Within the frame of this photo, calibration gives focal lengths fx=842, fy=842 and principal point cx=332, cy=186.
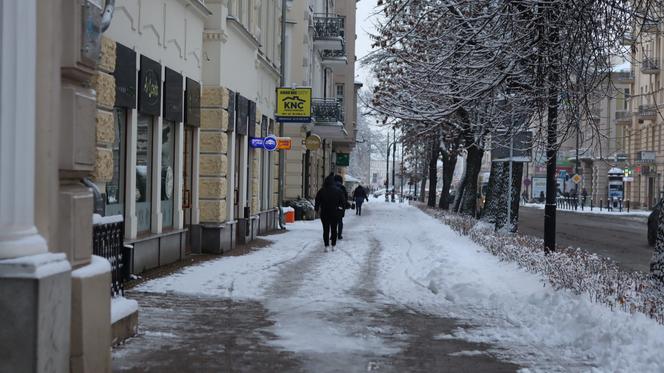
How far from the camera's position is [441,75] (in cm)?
1502

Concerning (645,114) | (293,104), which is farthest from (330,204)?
(645,114)

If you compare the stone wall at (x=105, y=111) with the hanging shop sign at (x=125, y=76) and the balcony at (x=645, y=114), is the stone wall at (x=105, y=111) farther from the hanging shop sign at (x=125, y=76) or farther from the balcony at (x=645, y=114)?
the balcony at (x=645, y=114)

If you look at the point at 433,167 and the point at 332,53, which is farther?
the point at 433,167

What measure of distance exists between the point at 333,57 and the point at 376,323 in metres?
34.9

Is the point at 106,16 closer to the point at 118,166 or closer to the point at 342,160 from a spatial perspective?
the point at 118,166

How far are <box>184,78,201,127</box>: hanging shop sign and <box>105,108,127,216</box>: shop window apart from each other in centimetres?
306

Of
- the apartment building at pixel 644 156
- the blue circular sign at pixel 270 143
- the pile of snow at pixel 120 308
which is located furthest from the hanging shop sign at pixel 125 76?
the apartment building at pixel 644 156

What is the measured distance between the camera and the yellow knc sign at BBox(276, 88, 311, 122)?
81.8 feet

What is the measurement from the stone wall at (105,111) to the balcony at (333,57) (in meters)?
31.5

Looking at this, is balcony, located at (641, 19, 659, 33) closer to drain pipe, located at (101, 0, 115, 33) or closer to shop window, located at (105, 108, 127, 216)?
shop window, located at (105, 108, 127, 216)

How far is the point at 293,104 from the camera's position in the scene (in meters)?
25.2

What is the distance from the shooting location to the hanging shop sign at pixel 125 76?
460 inches

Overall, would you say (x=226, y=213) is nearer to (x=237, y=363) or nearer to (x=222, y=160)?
(x=222, y=160)

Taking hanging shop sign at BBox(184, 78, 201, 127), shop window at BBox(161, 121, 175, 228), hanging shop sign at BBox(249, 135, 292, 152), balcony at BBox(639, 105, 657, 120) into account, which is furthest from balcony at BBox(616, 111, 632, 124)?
shop window at BBox(161, 121, 175, 228)
